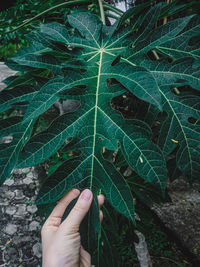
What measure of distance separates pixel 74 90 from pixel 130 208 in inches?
15.9

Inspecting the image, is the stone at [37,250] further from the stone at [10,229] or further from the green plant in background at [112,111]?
the green plant in background at [112,111]

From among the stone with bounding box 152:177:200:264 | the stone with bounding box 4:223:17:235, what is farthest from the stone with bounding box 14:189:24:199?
the stone with bounding box 152:177:200:264

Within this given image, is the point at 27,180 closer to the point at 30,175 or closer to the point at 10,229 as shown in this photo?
the point at 30,175

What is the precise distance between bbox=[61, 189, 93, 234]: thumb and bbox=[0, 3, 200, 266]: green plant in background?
2cm

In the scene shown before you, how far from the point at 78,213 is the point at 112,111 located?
353mm

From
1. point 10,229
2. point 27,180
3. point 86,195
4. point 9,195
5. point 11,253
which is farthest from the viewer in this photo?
point 27,180

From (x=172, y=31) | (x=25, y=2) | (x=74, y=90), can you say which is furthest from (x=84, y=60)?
(x=25, y=2)

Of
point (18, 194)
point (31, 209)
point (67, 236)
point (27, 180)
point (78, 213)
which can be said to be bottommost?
point (31, 209)

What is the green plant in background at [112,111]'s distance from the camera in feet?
2.06

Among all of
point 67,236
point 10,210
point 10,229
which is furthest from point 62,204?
point 10,210

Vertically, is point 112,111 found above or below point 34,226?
above

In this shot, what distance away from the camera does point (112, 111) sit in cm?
67

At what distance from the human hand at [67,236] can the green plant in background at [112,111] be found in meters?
0.05

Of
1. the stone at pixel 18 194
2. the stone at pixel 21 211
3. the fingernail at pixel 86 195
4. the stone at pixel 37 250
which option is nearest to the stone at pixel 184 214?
the stone at pixel 37 250
